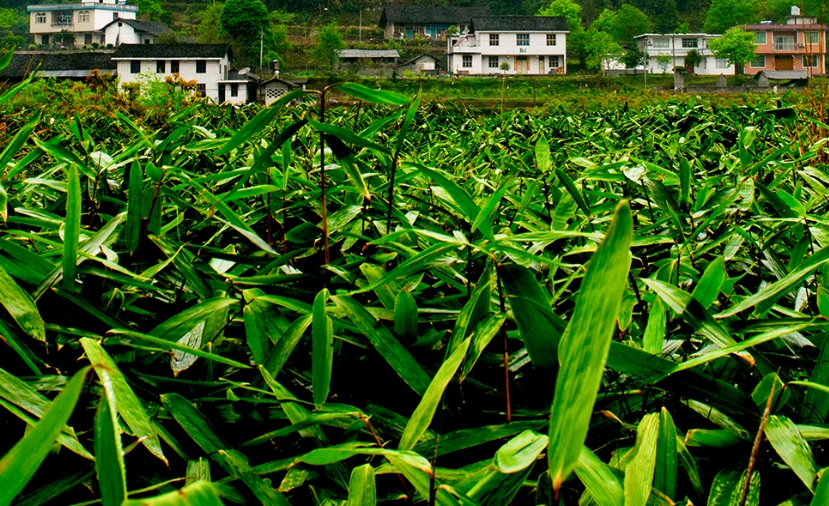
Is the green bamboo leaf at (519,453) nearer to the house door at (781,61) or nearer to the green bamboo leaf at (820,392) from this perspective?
the green bamboo leaf at (820,392)

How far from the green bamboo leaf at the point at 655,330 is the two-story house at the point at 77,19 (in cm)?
7376

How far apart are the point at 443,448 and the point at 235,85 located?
42824 millimetres

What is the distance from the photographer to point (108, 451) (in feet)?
0.84

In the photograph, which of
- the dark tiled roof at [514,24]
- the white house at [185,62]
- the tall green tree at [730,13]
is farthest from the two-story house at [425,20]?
the white house at [185,62]

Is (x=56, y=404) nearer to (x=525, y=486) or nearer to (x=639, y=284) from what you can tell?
(x=525, y=486)

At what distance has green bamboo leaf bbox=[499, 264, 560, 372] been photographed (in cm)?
42

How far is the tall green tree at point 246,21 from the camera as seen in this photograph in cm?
5338

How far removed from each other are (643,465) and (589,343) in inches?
6.4

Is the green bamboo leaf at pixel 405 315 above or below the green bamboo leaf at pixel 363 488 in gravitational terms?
above

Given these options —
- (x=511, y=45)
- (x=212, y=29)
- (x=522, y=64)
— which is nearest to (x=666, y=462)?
(x=511, y=45)

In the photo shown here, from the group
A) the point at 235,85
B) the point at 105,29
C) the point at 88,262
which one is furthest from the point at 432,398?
the point at 105,29

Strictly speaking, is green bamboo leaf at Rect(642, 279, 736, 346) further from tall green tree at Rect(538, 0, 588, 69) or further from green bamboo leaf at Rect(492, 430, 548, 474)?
tall green tree at Rect(538, 0, 588, 69)

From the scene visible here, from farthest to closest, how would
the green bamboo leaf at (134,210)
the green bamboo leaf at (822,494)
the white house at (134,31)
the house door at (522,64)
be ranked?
the white house at (134,31) < the house door at (522,64) < the green bamboo leaf at (134,210) < the green bamboo leaf at (822,494)

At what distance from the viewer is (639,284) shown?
2.13 ft
